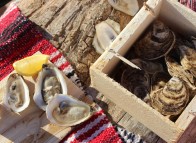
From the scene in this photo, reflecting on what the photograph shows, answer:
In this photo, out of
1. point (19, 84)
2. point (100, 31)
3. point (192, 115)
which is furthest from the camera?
point (100, 31)

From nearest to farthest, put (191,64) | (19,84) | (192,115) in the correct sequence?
(192,115)
(191,64)
(19,84)

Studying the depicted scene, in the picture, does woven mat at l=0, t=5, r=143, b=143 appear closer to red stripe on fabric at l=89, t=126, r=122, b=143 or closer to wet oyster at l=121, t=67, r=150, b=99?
red stripe on fabric at l=89, t=126, r=122, b=143

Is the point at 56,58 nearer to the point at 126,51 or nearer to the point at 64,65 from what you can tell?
the point at 64,65

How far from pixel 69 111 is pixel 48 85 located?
0.14 meters

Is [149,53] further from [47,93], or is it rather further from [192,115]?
[47,93]

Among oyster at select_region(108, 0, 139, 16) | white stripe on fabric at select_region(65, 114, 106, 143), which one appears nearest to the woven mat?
white stripe on fabric at select_region(65, 114, 106, 143)

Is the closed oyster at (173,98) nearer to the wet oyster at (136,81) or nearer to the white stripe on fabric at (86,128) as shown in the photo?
the wet oyster at (136,81)

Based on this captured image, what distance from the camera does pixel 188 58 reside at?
1.55m

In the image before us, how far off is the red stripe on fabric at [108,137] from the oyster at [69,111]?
0.09 metres

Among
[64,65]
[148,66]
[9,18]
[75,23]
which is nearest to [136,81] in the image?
[148,66]

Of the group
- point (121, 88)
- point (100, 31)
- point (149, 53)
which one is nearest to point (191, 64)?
point (149, 53)

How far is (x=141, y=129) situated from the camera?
5.35ft

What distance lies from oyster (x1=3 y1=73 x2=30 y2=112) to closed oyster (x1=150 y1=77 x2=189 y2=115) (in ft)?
1.69

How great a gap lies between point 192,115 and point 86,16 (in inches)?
28.0
